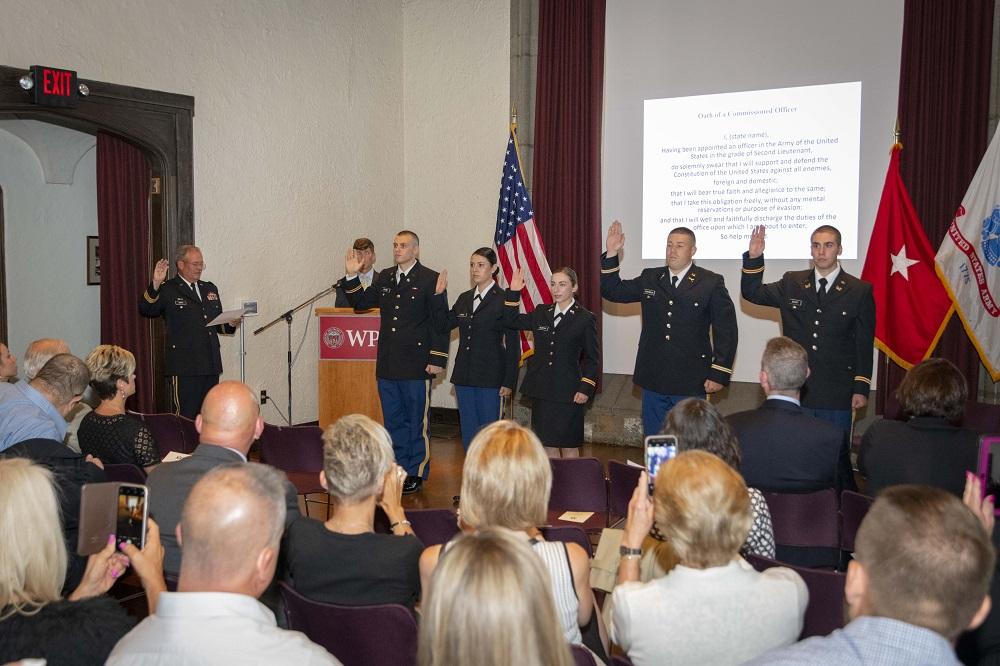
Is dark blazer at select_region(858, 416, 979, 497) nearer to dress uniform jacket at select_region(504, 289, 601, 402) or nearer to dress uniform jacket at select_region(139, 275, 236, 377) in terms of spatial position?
dress uniform jacket at select_region(504, 289, 601, 402)

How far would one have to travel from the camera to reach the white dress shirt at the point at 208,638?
1589 millimetres

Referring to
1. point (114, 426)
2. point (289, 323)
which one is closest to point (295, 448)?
point (114, 426)

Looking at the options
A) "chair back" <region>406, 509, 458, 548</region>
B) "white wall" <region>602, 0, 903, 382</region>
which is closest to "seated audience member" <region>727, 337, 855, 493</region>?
"chair back" <region>406, 509, 458, 548</region>

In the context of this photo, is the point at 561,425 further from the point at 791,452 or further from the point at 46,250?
the point at 46,250

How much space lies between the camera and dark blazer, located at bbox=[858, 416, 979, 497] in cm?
317

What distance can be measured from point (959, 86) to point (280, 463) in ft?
17.5

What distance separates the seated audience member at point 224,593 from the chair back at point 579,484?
6.90 ft

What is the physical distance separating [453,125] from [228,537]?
748cm

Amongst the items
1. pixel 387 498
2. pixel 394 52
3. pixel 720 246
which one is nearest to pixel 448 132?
pixel 394 52

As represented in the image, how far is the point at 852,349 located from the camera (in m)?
5.21

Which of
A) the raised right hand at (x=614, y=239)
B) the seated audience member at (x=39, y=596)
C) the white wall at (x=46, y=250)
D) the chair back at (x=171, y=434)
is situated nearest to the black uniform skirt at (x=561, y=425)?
the raised right hand at (x=614, y=239)

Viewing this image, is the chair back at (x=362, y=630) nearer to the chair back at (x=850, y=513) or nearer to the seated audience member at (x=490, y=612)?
the seated audience member at (x=490, y=612)

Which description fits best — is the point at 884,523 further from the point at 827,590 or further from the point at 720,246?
the point at 720,246

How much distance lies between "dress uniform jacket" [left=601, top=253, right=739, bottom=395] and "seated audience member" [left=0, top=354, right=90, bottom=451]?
10.5ft
